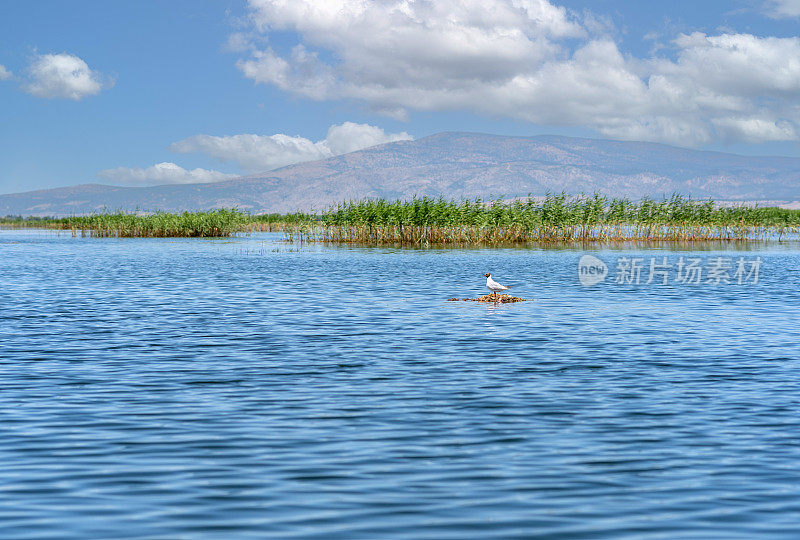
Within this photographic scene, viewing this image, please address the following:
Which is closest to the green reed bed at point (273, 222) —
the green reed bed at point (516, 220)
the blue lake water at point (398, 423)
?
the green reed bed at point (516, 220)

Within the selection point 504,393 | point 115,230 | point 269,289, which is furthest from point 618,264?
point 115,230

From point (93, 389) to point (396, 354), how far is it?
7207 mm

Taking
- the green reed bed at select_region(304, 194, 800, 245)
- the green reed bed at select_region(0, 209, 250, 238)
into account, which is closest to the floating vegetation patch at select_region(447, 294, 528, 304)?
the green reed bed at select_region(304, 194, 800, 245)

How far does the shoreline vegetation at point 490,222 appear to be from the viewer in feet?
303

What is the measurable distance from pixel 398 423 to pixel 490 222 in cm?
8225

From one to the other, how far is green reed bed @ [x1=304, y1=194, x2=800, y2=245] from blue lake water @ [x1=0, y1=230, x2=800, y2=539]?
61577mm

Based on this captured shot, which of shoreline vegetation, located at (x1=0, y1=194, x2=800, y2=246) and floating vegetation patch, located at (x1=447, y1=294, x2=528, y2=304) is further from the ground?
shoreline vegetation, located at (x1=0, y1=194, x2=800, y2=246)

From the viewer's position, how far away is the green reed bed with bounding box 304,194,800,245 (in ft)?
302

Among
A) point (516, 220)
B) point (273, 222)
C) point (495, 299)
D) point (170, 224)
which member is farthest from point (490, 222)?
point (273, 222)

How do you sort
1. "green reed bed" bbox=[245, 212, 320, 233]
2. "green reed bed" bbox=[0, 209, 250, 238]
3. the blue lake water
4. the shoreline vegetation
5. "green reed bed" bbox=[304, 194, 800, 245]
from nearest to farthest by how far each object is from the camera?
the blue lake water
"green reed bed" bbox=[304, 194, 800, 245]
the shoreline vegetation
"green reed bed" bbox=[0, 209, 250, 238]
"green reed bed" bbox=[245, 212, 320, 233]

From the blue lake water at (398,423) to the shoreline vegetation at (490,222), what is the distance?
62101 mm

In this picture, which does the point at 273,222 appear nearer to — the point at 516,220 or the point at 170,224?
the point at 170,224

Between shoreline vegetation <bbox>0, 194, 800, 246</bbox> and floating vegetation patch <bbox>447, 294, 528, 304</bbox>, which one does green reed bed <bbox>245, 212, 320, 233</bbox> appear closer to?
shoreline vegetation <bbox>0, 194, 800, 246</bbox>

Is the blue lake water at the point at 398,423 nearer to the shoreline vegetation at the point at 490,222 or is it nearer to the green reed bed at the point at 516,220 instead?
the green reed bed at the point at 516,220
